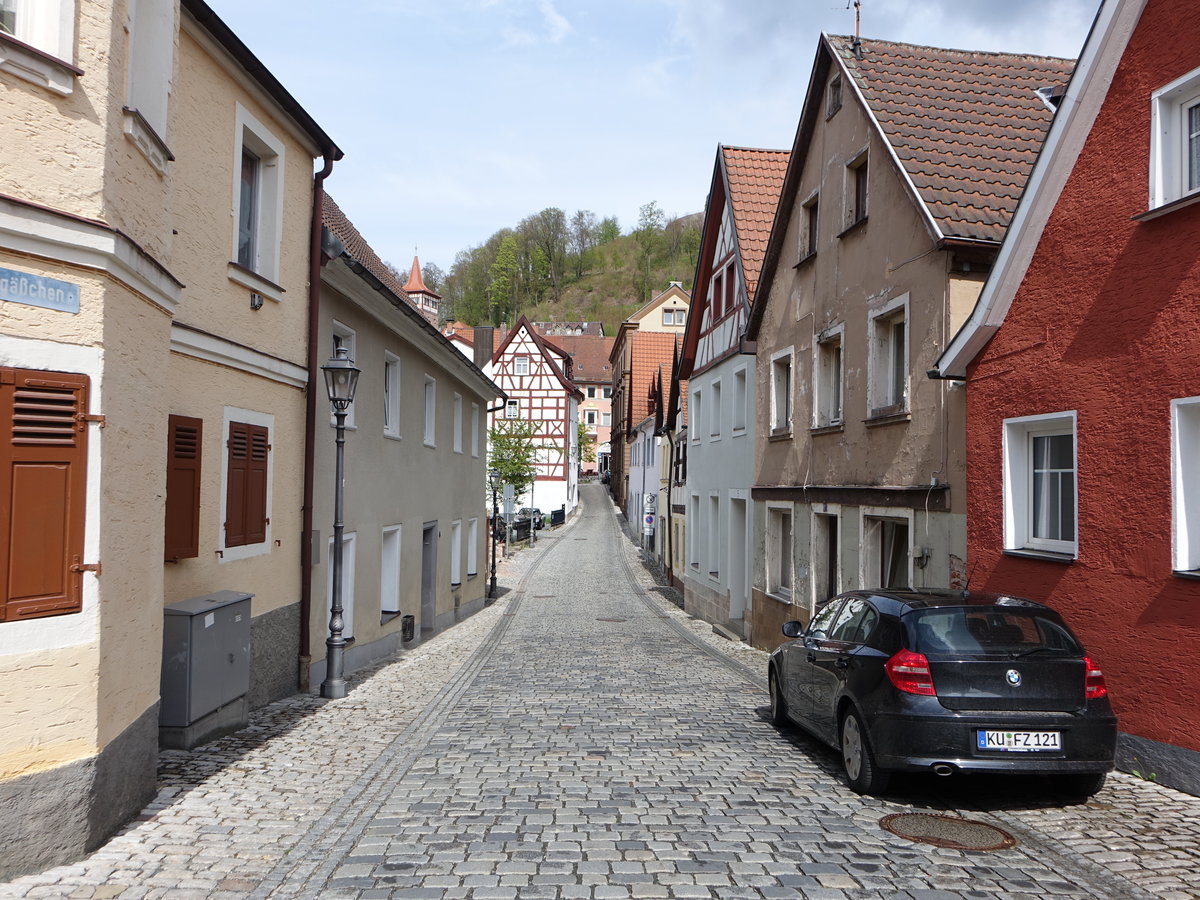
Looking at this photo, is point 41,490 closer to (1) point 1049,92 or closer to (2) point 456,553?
(1) point 1049,92

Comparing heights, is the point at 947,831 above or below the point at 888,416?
below

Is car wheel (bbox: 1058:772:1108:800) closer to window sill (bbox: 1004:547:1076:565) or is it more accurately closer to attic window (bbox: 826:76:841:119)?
window sill (bbox: 1004:547:1076:565)

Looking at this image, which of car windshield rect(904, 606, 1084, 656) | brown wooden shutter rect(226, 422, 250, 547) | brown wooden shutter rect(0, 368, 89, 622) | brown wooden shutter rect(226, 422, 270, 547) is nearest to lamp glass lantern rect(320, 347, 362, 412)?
brown wooden shutter rect(226, 422, 270, 547)

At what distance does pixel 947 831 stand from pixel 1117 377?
3834 millimetres

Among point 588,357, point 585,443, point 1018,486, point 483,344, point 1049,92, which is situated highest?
point 588,357

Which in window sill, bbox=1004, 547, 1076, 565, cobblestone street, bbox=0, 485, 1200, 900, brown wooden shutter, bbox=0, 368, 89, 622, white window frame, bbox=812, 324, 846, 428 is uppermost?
white window frame, bbox=812, 324, 846, 428

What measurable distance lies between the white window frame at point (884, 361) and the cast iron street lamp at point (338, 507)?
642 cm

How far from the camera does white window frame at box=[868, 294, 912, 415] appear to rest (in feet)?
41.2

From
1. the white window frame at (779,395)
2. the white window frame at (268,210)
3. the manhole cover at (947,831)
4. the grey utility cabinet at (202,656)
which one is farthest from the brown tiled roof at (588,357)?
the manhole cover at (947,831)

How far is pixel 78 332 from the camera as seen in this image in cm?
526

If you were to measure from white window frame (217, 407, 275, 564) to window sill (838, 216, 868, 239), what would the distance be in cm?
793

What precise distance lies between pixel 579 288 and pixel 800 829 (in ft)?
356

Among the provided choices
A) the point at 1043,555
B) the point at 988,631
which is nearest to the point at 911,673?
the point at 988,631

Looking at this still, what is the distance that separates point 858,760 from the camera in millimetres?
7113
